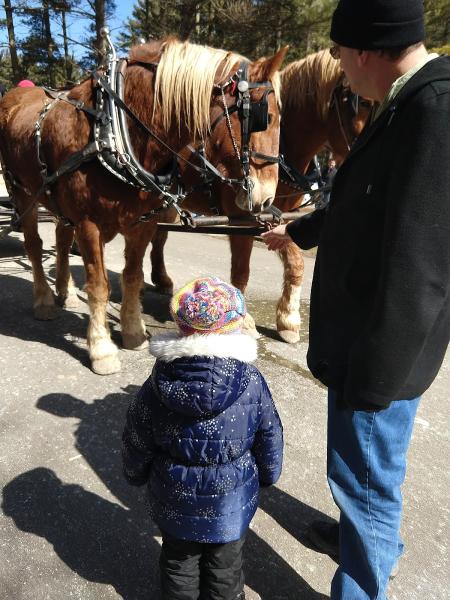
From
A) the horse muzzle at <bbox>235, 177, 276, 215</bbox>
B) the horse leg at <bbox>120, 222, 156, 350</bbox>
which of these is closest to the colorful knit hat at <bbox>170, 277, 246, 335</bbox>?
the horse muzzle at <bbox>235, 177, 276, 215</bbox>

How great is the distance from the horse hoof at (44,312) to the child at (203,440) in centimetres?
269

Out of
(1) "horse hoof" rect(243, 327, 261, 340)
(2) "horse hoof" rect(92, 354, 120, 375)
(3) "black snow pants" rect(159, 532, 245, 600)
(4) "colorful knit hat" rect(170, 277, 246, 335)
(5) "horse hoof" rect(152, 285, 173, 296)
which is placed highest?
(4) "colorful knit hat" rect(170, 277, 246, 335)

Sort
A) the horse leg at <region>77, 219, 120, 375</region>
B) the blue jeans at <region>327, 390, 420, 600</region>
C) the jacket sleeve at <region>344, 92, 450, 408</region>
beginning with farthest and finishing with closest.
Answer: the horse leg at <region>77, 219, 120, 375</region> → the blue jeans at <region>327, 390, 420, 600</region> → the jacket sleeve at <region>344, 92, 450, 408</region>

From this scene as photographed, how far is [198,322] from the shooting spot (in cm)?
135

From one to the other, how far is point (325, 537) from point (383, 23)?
1.85m

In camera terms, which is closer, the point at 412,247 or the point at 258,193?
the point at 412,247

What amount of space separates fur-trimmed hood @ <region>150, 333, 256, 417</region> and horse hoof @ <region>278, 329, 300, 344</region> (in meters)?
2.47

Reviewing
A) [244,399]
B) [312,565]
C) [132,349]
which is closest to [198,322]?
[244,399]

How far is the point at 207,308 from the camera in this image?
1333 millimetres

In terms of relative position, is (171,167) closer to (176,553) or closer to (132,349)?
(132,349)

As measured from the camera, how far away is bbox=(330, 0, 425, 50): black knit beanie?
1.03 m

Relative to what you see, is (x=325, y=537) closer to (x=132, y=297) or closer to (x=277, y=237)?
(x=277, y=237)

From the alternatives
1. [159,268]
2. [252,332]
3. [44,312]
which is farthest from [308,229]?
[159,268]

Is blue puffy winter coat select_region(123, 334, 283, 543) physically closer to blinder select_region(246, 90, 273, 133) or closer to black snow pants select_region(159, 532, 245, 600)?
black snow pants select_region(159, 532, 245, 600)
